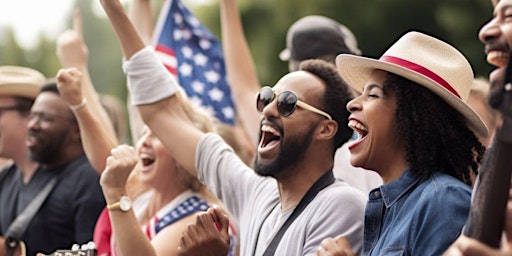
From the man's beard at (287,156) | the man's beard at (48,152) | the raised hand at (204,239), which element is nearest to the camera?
the raised hand at (204,239)

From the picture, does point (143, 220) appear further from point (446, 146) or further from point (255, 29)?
point (255, 29)

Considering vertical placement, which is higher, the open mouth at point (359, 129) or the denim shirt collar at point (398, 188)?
the open mouth at point (359, 129)

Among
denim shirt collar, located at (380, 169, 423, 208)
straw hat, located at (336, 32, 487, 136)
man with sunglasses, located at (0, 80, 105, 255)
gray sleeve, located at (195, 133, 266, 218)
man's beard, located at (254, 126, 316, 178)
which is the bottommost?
man with sunglasses, located at (0, 80, 105, 255)

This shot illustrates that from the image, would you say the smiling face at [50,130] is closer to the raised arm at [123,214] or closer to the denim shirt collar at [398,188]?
the raised arm at [123,214]

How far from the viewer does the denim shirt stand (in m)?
4.22

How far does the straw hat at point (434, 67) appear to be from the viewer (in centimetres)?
460

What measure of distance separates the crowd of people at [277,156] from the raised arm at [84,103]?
0.03 feet

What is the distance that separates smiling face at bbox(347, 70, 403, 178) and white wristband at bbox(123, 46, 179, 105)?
57.0 inches

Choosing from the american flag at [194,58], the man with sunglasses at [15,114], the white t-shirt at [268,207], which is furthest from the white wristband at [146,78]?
the american flag at [194,58]

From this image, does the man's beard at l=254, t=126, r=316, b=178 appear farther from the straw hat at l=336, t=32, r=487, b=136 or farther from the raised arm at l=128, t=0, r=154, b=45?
the raised arm at l=128, t=0, r=154, b=45

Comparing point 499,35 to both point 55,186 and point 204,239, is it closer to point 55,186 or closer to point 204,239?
point 204,239

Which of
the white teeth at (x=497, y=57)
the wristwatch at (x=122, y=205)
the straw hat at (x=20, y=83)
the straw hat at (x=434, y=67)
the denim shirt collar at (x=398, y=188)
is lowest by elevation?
the straw hat at (x=20, y=83)

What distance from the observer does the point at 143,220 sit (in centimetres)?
664

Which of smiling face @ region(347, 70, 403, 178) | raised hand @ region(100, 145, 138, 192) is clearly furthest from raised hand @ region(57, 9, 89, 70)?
smiling face @ region(347, 70, 403, 178)
